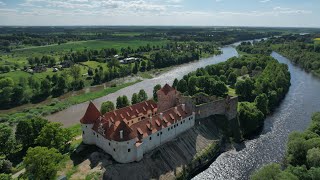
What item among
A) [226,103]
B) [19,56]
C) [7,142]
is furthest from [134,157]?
[19,56]

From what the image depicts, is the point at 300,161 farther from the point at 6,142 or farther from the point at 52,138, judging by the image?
the point at 6,142

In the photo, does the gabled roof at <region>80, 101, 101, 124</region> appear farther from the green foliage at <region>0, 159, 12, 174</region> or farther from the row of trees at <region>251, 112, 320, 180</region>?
the row of trees at <region>251, 112, 320, 180</region>

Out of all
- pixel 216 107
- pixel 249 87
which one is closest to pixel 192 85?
pixel 249 87

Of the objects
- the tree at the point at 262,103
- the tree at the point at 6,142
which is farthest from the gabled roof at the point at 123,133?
the tree at the point at 262,103

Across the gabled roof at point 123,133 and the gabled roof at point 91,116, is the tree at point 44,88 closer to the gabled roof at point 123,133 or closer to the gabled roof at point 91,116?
the gabled roof at point 91,116

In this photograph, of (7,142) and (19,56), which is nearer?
(7,142)

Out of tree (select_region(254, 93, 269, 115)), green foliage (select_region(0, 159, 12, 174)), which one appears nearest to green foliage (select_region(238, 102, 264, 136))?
tree (select_region(254, 93, 269, 115))

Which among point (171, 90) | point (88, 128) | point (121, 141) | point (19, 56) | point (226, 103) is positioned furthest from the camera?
point (19, 56)

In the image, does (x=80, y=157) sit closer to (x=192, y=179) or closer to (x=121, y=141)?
(x=121, y=141)
